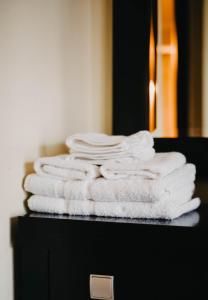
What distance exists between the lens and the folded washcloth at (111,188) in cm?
97

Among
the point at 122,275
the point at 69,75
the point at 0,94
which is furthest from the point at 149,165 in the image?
the point at 69,75

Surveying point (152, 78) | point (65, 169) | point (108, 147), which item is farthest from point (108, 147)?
point (152, 78)

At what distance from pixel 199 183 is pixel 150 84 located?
30 cm

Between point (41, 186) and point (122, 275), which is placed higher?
point (41, 186)

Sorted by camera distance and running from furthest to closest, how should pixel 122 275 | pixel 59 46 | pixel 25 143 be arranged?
pixel 59 46 → pixel 25 143 → pixel 122 275

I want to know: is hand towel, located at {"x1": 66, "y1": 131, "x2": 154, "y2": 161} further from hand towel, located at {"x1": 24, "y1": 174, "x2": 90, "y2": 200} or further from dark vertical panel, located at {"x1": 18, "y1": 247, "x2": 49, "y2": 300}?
dark vertical panel, located at {"x1": 18, "y1": 247, "x2": 49, "y2": 300}

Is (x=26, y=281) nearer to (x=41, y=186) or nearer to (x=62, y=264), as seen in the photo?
(x=62, y=264)

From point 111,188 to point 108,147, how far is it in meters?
0.11

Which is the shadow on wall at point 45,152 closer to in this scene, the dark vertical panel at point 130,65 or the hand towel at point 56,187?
the hand towel at point 56,187

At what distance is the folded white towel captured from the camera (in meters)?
0.97

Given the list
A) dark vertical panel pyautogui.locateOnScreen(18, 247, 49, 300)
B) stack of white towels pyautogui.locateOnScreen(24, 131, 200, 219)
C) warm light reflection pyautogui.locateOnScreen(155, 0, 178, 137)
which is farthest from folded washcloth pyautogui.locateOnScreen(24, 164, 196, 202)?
warm light reflection pyautogui.locateOnScreen(155, 0, 178, 137)

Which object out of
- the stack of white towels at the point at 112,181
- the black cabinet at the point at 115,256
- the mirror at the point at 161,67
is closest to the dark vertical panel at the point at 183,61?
the mirror at the point at 161,67

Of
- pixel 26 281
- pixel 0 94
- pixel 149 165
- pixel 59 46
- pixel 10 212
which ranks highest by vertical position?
pixel 59 46

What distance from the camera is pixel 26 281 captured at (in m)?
1.04
